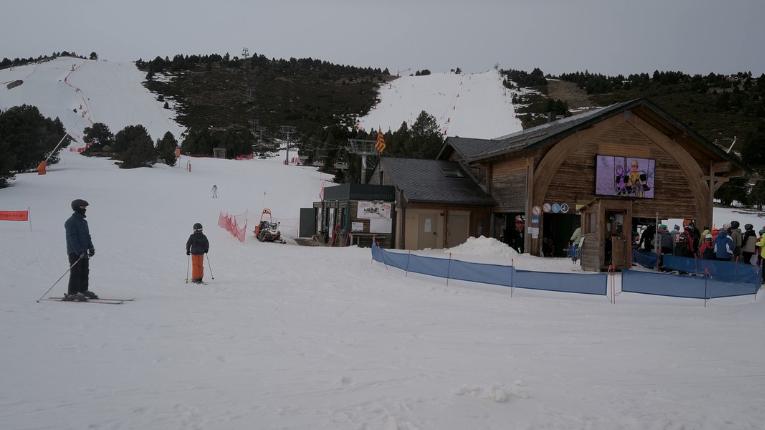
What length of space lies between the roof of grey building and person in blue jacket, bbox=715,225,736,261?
11.7m

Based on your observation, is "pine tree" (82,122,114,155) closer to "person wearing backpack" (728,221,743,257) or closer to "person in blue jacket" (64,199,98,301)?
"person in blue jacket" (64,199,98,301)

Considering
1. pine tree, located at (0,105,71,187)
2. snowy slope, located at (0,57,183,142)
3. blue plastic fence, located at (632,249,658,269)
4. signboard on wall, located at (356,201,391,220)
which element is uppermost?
snowy slope, located at (0,57,183,142)

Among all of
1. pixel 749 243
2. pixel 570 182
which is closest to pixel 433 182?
pixel 570 182

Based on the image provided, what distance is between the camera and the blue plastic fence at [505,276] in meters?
12.7

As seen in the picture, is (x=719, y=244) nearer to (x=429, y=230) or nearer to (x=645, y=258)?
(x=645, y=258)

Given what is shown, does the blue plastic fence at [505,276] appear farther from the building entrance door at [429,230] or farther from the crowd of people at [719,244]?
the building entrance door at [429,230]

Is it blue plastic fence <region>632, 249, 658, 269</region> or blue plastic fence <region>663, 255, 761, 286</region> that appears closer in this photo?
blue plastic fence <region>663, 255, 761, 286</region>

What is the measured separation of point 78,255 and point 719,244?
667 inches

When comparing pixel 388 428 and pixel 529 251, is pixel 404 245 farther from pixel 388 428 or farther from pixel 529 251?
pixel 388 428

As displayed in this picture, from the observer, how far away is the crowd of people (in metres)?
16.5

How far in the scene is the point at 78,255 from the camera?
10617 mm

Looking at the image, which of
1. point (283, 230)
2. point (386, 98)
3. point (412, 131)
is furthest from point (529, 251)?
point (386, 98)

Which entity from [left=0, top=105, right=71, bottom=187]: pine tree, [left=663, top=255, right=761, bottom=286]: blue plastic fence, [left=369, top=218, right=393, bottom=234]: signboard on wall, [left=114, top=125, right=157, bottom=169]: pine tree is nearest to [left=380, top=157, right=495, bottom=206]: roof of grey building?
[left=369, top=218, right=393, bottom=234]: signboard on wall

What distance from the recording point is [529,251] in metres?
24.7
